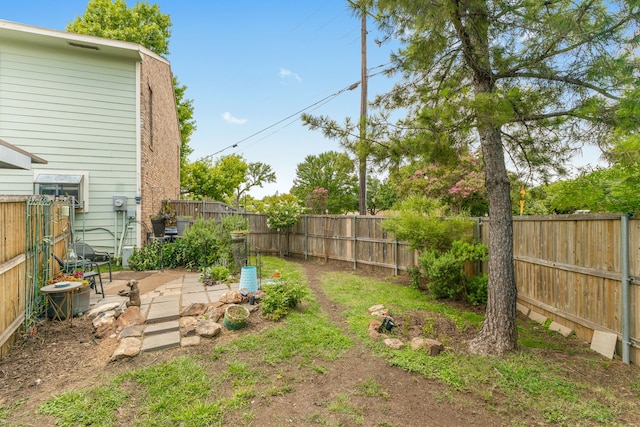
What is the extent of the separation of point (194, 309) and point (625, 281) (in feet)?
17.0

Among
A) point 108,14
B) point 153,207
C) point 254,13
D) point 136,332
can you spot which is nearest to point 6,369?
point 136,332

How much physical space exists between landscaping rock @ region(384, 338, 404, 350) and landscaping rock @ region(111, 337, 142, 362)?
9.00ft

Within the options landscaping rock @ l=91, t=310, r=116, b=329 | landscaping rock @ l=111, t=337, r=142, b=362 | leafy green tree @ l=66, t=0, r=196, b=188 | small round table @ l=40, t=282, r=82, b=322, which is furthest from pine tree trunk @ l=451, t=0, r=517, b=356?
leafy green tree @ l=66, t=0, r=196, b=188

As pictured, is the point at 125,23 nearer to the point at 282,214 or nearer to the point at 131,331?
the point at 282,214

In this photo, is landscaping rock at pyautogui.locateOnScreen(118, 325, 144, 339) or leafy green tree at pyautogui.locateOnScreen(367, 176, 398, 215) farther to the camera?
leafy green tree at pyautogui.locateOnScreen(367, 176, 398, 215)

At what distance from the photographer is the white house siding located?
23.5 feet

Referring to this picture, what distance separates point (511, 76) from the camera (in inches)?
138

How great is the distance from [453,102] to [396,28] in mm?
1343

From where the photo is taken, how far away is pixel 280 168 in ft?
105

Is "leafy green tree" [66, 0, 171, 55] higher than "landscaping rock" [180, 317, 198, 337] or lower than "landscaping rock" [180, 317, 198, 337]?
higher

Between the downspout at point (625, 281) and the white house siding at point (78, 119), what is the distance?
9260 millimetres

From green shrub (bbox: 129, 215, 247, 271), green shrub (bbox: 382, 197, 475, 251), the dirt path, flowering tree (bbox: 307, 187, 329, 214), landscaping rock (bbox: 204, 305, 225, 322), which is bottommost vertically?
the dirt path

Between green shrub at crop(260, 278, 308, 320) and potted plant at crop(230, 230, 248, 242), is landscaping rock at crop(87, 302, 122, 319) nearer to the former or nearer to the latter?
green shrub at crop(260, 278, 308, 320)

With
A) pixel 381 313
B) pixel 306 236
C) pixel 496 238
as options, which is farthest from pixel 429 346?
pixel 306 236
